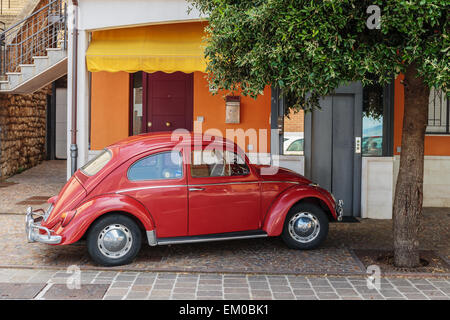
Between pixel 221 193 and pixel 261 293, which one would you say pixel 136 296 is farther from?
pixel 221 193

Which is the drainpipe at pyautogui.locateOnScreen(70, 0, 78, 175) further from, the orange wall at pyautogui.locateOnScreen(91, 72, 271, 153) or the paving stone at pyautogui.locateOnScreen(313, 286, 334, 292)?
the paving stone at pyautogui.locateOnScreen(313, 286, 334, 292)

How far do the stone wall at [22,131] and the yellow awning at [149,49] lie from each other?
5.41 m

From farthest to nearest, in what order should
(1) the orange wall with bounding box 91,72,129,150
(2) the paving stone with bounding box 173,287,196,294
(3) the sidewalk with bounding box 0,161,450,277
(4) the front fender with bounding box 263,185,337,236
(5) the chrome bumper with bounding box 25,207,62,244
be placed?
1. (1) the orange wall with bounding box 91,72,129,150
2. (4) the front fender with bounding box 263,185,337,236
3. (3) the sidewalk with bounding box 0,161,450,277
4. (5) the chrome bumper with bounding box 25,207,62,244
5. (2) the paving stone with bounding box 173,287,196,294

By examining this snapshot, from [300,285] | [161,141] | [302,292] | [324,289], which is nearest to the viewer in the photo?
[302,292]

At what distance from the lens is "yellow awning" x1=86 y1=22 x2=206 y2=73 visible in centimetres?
966

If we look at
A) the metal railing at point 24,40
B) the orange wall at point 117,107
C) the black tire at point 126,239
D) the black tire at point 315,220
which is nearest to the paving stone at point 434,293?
the black tire at point 315,220

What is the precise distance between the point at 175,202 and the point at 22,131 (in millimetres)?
11257

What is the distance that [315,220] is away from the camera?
7.33 meters

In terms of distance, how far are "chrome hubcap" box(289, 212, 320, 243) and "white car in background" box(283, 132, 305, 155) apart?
2911 millimetres

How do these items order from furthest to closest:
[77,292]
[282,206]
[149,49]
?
[149,49] < [282,206] < [77,292]

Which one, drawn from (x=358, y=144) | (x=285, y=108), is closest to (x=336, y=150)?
(x=358, y=144)

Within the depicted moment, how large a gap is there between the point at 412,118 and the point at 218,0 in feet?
9.32

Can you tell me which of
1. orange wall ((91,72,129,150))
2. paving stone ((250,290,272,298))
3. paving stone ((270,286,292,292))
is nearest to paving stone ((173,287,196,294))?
paving stone ((250,290,272,298))

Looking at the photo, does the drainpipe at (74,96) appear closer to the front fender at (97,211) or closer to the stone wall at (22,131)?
the front fender at (97,211)
